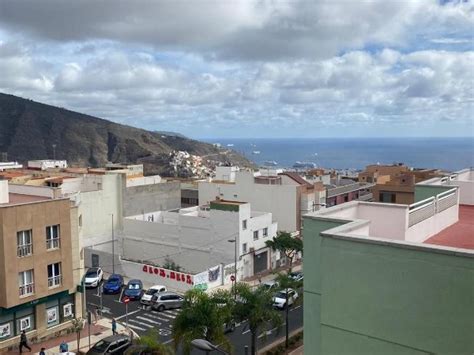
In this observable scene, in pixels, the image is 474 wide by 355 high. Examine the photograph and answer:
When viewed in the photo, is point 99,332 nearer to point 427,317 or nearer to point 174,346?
point 174,346

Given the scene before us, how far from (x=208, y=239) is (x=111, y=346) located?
61.1 ft

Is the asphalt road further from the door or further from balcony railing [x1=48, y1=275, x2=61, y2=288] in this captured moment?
the door

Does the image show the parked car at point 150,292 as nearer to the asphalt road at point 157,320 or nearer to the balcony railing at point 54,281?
the asphalt road at point 157,320

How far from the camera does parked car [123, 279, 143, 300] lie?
36.2 metres

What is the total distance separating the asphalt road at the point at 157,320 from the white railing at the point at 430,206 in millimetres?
15823

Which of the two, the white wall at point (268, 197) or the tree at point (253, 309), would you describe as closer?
the tree at point (253, 309)

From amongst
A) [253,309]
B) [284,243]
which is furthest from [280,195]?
[253,309]

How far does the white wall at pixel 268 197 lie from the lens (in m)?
50.7

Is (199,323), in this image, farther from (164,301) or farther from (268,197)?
(268,197)

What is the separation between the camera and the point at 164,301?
34.2m

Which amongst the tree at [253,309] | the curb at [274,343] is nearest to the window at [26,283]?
the tree at [253,309]

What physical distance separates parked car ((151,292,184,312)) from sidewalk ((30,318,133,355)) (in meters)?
3.29

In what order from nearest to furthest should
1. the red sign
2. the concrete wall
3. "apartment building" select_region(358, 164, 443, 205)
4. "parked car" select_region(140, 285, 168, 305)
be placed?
"parked car" select_region(140, 285, 168, 305) < the red sign < the concrete wall < "apartment building" select_region(358, 164, 443, 205)

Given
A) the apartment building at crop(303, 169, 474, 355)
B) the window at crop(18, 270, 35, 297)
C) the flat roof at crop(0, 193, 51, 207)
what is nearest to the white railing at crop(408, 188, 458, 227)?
the apartment building at crop(303, 169, 474, 355)
